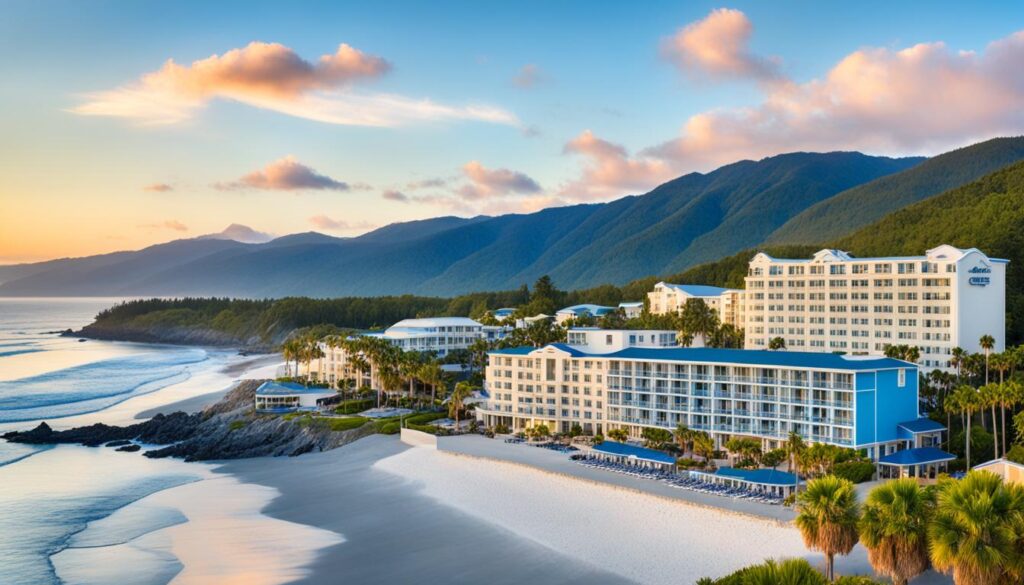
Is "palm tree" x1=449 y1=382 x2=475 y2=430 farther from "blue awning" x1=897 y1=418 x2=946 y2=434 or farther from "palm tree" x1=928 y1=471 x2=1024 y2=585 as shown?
"palm tree" x1=928 y1=471 x2=1024 y2=585

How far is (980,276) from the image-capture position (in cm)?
6931

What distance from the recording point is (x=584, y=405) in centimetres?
6350

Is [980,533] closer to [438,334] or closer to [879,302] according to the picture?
[879,302]

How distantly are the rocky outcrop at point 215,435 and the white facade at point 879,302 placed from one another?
141ft

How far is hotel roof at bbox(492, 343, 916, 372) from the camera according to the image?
165 feet

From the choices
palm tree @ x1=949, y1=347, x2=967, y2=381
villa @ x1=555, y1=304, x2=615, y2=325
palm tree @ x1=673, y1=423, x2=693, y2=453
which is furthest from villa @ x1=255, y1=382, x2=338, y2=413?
palm tree @ x1=949, y1=347, x2=967, y2=381

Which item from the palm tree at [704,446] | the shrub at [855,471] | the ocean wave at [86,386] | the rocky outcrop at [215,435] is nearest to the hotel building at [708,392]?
the shrub at [855,471]

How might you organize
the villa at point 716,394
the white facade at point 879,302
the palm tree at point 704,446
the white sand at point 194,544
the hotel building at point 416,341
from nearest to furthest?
1. the white sand at point 194,544
2. the villa at point 716,394
3. the palm tree at point 704,446
4. the white facade at point 879,302
5. the hotel building at point 416,341

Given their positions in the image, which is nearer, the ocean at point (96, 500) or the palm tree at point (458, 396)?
the ocean at point (96, 500)

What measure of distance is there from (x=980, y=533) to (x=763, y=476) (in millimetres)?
21920

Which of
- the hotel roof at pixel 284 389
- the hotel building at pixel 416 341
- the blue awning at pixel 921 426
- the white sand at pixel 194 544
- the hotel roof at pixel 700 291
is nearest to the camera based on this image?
the white sand at pixel 194 544

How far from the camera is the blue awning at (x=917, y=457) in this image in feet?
150

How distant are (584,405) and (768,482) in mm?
23137

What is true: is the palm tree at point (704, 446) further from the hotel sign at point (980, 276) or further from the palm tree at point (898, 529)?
the hotel sign at point (980, 276)
